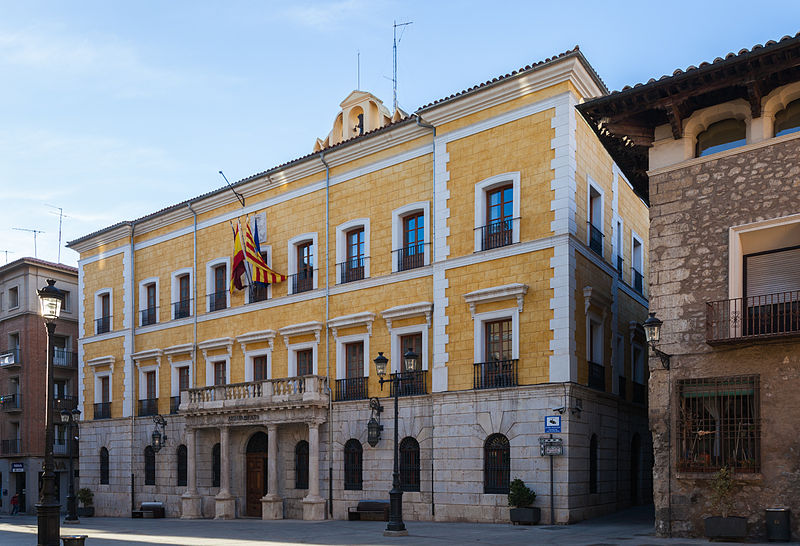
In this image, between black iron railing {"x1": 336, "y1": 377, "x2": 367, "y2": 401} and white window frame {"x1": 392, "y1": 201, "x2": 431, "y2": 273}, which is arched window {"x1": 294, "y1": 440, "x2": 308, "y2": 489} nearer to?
black iron railing {"x1": 336, "y1": 377, "x2": 367, "y2": 401}

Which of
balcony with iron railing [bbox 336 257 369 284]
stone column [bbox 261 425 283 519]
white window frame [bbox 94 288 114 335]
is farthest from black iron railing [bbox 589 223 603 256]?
white window frame [bbox 94 288 114 335]

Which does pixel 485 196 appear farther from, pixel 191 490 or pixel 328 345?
pixel 191 490

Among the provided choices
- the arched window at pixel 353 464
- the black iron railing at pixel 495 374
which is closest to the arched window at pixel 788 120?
the black iron railing at pixel 495 374

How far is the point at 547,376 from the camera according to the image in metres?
21.9

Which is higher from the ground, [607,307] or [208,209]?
[208,209]

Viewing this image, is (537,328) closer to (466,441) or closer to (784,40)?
(466,441)

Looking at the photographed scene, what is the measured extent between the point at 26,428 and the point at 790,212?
41807 mm

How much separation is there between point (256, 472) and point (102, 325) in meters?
13.3

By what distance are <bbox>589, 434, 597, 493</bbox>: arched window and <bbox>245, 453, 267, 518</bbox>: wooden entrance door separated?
39.5ft

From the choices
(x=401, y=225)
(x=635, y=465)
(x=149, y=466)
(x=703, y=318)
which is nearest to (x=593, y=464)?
(x=635, y=465)

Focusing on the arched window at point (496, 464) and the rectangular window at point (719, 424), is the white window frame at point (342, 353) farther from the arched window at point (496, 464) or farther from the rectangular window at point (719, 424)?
the rectangular window at point (719, 424)

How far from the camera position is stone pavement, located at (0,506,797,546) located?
17.7 m

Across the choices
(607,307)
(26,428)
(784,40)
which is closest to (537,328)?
(607,307)

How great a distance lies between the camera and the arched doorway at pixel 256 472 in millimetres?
29453
